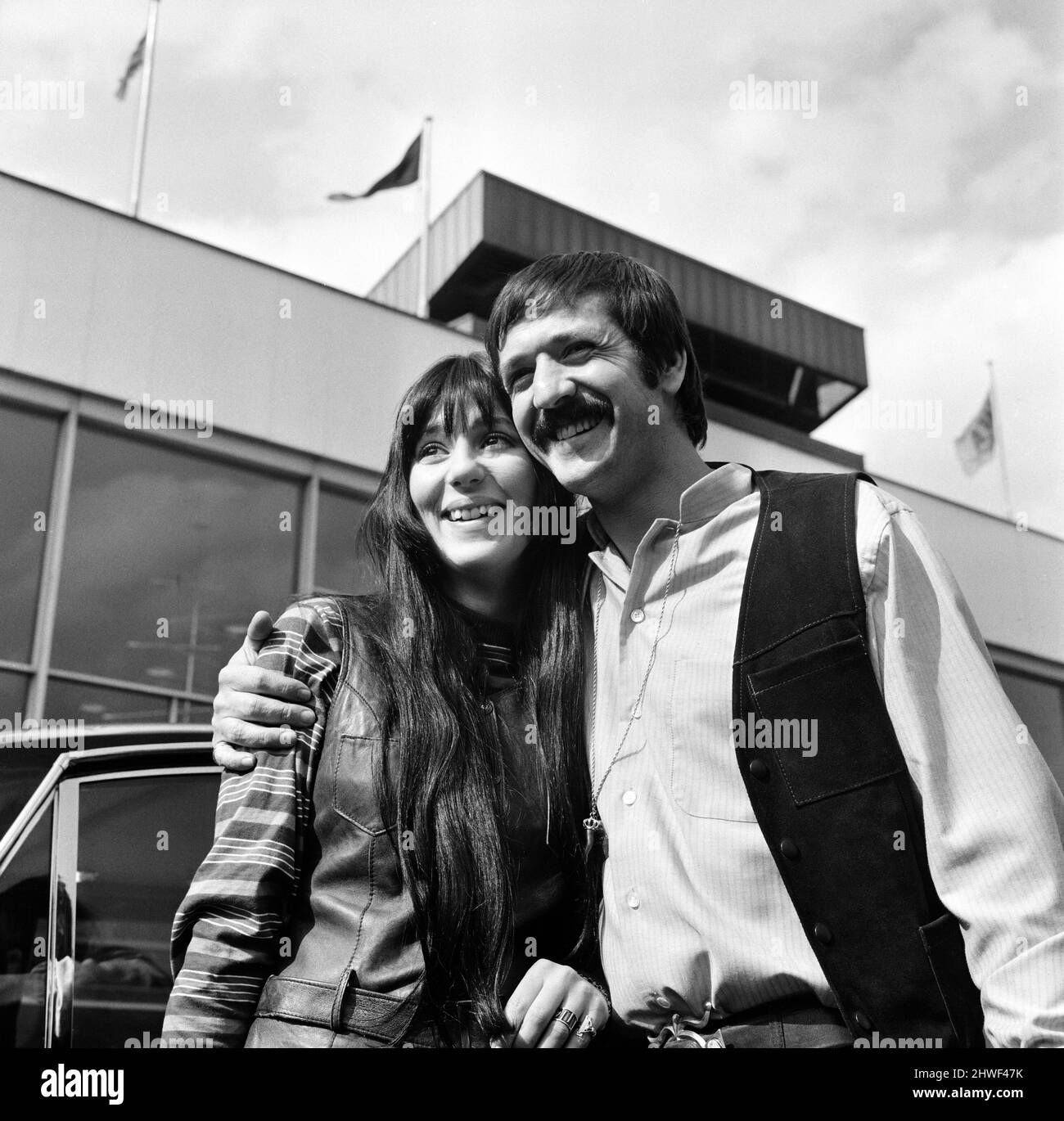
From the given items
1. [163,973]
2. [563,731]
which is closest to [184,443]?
[163,973]

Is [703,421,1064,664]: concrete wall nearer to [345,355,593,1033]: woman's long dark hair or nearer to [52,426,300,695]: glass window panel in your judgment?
[52,426,300,695]: glass window panel

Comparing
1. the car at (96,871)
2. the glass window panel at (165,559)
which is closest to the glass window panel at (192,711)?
the glass window panel at (165,559)

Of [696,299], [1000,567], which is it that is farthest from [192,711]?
[1000,567]

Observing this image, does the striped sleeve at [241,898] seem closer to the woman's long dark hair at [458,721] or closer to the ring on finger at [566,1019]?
the woman's long dark hair at [458,721]

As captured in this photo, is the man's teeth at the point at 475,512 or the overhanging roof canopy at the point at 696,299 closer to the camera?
the man's teeth at the point at 475,512

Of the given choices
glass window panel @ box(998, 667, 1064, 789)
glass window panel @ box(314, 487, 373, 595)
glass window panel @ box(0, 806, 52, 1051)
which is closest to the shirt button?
glass window panel @ box(0, 806, 52, 1051)

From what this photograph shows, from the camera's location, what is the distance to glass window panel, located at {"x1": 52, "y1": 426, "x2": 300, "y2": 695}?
327 inches

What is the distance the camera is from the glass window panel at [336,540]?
928 centimetres

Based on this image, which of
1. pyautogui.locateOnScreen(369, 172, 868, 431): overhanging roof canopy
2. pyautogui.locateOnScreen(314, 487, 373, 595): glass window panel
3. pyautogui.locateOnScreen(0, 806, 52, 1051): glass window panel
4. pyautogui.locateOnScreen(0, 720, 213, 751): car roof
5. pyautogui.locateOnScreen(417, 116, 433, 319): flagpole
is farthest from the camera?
pyautogui.locateOnScreen(369, 172, 868, 431): overhanging roof canopy

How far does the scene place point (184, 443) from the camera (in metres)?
8.84

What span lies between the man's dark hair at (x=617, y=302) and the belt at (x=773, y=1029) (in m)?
1.21

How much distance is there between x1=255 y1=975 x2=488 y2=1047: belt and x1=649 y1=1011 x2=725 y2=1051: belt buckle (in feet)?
0.99

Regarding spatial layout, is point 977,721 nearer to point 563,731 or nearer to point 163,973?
point 563,731

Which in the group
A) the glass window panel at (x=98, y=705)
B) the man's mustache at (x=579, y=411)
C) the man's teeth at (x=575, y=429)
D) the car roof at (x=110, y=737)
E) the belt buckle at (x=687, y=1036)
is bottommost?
the belt buckle at (x=687, y=1036)
